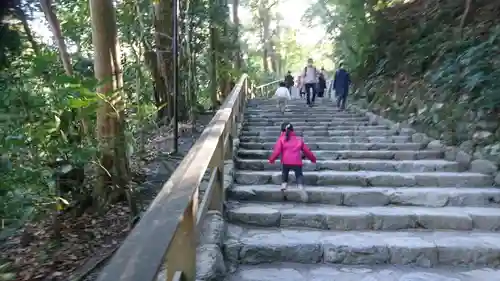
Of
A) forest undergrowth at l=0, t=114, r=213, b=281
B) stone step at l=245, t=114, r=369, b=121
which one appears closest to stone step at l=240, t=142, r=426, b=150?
forest undergrowth at l=0, t=114, r=213, b=281

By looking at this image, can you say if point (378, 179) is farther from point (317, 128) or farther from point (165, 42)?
point (165, 42)

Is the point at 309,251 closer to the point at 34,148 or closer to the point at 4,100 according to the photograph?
the point at 34,148

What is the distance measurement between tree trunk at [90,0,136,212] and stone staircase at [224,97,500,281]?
4.49ft

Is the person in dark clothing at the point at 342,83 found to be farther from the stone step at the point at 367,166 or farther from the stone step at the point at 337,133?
the stone step at the point at 367,166

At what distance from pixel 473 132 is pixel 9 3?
5528 millimetres

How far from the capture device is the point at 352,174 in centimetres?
506

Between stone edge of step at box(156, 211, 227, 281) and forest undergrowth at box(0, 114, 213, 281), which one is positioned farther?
forest undergrowth at box(0, 114, 213, 281)

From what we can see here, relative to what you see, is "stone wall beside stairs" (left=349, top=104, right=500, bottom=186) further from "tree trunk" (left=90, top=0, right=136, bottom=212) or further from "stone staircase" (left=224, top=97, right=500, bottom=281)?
"tree trunk" (left=90, top=0, right=136, bottom=212)

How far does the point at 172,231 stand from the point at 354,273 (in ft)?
6.65

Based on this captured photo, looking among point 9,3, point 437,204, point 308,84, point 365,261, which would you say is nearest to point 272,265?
point 365,261

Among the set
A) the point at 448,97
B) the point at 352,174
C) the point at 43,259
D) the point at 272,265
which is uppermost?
the point at 448,97

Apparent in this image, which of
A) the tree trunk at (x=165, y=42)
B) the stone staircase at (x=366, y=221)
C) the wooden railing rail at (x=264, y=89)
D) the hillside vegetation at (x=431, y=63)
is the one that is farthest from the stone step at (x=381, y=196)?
the wooden railing rail at (x=264, y=89)

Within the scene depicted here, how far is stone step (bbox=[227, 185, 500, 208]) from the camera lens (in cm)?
439

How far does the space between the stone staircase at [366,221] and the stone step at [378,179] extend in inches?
0.4
